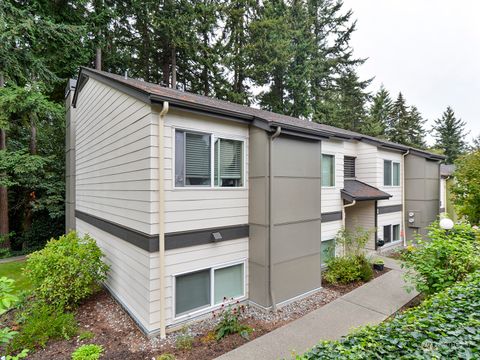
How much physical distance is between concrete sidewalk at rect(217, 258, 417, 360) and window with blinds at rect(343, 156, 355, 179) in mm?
4972

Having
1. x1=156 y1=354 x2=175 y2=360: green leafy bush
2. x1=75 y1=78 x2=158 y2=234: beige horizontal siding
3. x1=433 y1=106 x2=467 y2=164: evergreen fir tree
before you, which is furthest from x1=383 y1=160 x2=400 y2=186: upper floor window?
x1=433 y1=106 x2=467 y2=164: evergreen fir tree

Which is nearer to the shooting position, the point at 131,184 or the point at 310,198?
the point at 131,184

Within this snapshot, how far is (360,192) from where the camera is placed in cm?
976

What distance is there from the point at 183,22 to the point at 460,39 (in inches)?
621

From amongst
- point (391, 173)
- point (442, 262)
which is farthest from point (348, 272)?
point (391, 173)

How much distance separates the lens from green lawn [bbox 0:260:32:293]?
782cm

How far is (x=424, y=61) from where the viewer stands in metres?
17.0

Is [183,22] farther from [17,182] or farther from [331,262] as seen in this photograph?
[331,262]

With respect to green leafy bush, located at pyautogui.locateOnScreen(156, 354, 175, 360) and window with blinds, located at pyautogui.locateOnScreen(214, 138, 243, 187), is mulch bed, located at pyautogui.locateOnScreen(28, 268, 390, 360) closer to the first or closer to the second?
green leafy bush, located at pyautogui.locateOnScreen(156, 354, 175, 360)

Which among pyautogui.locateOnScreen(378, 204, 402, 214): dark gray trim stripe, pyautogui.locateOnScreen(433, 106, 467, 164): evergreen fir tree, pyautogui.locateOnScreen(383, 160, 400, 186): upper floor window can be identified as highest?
pyautogui.locateOnScreen(433, 106, 467, 164): evergreen fir tree

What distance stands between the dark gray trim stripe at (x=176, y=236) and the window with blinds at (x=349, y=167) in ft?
22.8

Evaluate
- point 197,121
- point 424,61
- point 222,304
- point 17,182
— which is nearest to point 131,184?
point 197,121

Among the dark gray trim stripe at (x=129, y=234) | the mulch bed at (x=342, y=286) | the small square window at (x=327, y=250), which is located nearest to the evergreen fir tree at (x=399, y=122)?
the small square window at (x=327, y=250)

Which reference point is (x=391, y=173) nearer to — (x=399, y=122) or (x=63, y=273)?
(x=63, y=273)
